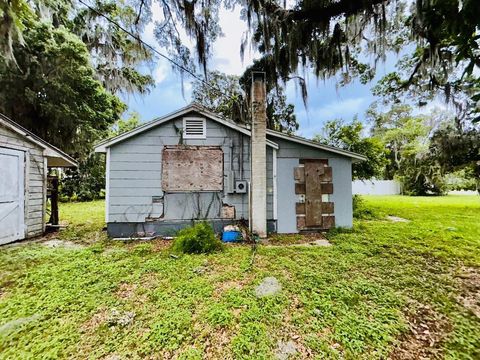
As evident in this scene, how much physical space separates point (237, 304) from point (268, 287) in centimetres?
59

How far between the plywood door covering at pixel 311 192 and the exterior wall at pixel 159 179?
795 millimetres

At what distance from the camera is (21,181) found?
4984mm

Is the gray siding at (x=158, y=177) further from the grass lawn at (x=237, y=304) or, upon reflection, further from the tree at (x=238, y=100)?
the grass lawn at (x=237, y=304)

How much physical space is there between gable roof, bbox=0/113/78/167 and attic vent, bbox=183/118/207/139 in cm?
348

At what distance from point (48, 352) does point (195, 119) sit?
4815 millimetres

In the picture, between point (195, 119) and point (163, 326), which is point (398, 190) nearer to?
point (195, 119)

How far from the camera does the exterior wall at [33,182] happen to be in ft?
16.3

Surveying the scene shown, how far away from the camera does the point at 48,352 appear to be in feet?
6.28

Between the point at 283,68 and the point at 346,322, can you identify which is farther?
the point at 283,68

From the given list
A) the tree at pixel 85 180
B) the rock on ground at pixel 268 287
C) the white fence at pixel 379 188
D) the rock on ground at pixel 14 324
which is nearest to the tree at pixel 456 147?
the rock on ground at pixel 268 287

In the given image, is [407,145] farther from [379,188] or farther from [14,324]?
[14,324]

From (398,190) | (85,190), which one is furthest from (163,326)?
(398,190)

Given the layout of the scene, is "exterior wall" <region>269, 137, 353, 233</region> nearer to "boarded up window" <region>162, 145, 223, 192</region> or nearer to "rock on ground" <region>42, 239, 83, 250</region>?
"boarded up window" <region>162, 145, 223, 192</region>

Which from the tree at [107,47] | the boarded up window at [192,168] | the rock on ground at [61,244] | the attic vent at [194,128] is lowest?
the rock on ground at [61,244]
